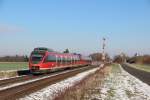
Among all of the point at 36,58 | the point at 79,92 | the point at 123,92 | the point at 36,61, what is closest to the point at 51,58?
the point at 36,58

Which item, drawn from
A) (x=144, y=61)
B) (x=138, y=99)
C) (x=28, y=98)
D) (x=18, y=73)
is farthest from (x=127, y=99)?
(x=144, y=61)

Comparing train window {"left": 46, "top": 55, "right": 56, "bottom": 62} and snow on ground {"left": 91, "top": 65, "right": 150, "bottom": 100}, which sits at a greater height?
train window {"left": 46, "top": 55, "right": 56, "bottom": 62}

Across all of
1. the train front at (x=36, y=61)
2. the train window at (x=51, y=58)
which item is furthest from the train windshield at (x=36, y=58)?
the train window at (x=51, y=58)

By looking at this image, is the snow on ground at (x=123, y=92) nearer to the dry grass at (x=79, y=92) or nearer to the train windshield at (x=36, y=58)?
the dry grass at (x=79, y=92)

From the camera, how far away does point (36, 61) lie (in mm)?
43188

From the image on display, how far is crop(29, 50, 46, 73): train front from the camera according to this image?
4291 cm

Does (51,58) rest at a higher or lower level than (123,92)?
higher

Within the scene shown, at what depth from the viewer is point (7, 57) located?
408 ft

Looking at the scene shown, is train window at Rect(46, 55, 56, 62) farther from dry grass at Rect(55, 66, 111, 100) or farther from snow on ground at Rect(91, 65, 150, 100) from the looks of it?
dry grass at Rect(55, 66, 111, 100)

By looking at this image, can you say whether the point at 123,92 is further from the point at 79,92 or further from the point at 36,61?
the point at 36,61

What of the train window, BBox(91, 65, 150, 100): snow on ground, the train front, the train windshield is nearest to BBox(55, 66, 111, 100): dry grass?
BBox(91, 65, 150, 100): snow on ground

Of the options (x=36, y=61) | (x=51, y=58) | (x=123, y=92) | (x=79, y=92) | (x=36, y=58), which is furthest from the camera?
(x=51, y=58)

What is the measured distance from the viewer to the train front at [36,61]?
1689 inches

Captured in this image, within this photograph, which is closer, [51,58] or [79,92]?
[79,92]
